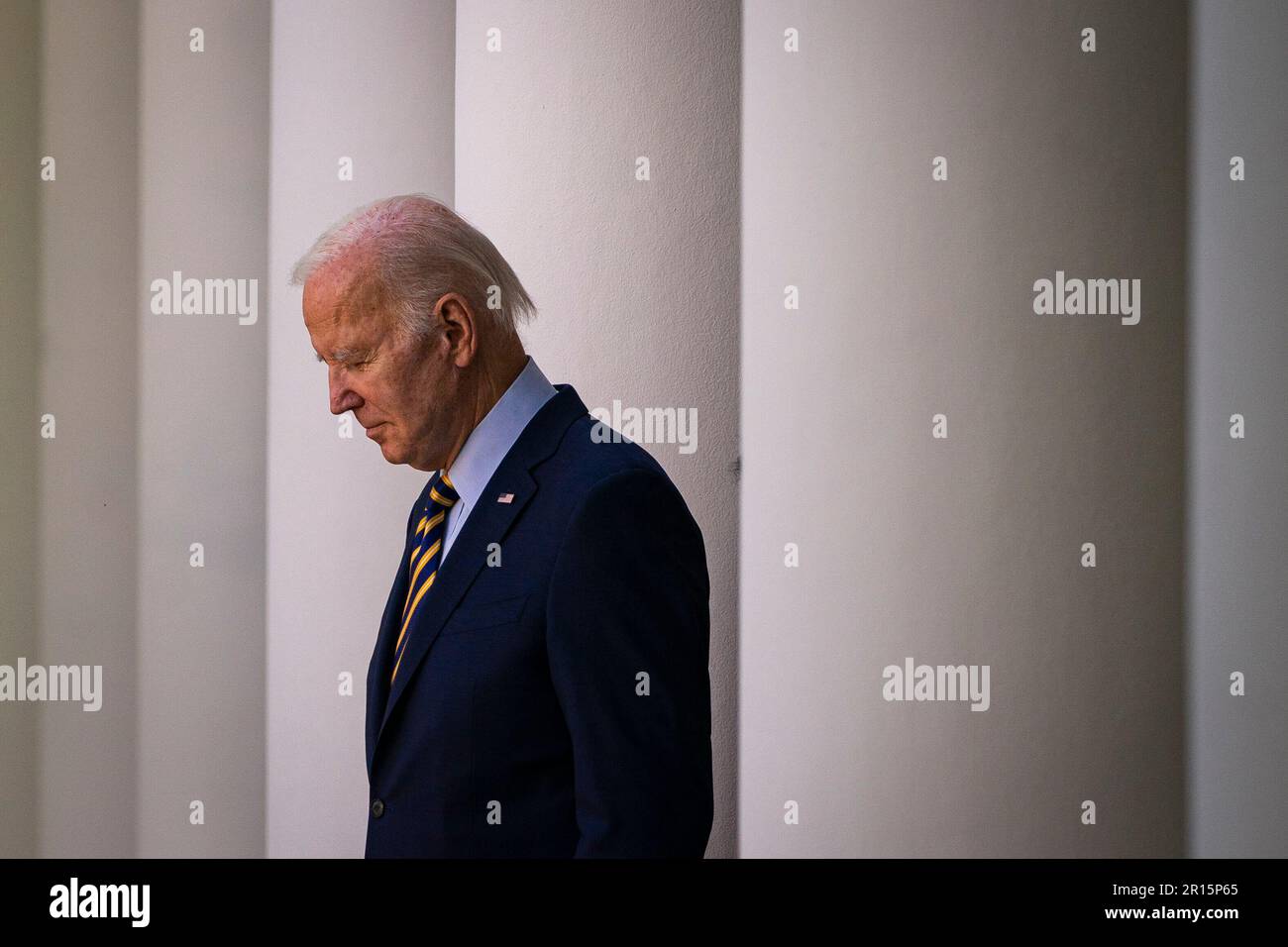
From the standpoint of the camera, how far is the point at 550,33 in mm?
2342

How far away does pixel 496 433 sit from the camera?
4.90 feet

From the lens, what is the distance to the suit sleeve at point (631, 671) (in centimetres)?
127

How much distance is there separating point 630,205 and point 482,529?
3.97ft

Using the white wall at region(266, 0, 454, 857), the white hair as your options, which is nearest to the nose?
the white hair

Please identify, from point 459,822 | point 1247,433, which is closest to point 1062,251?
point 1247,433

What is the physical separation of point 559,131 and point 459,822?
65.0 inches

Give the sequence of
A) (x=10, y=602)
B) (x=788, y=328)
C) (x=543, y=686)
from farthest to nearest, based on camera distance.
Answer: (x=10, y=602)
(x=788, y=328)
(x=543, y=686)

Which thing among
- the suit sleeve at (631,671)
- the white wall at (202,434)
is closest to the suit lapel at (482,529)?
the suit sleeve at (631,671)

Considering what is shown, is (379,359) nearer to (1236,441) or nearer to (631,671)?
(631,671)

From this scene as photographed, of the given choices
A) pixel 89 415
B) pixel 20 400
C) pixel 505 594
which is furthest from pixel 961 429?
pixel 20 400

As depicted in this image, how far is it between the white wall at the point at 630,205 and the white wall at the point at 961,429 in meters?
0.07

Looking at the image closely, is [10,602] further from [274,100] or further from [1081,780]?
[1081,780]

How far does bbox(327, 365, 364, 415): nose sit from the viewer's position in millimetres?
1526

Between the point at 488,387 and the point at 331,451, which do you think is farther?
the point at 331,451
